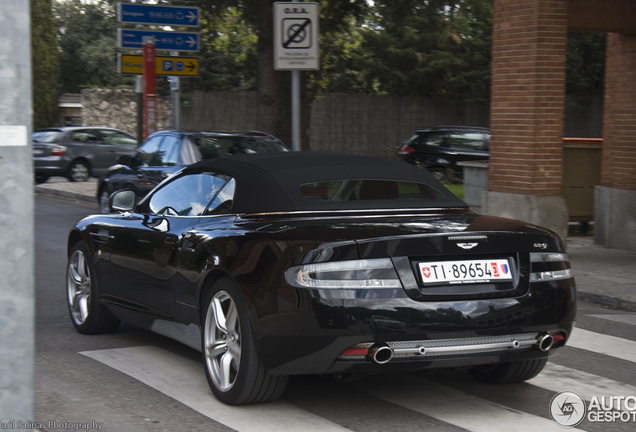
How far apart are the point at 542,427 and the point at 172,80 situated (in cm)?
1695

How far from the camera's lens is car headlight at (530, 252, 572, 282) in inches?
206

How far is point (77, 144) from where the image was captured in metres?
26.6

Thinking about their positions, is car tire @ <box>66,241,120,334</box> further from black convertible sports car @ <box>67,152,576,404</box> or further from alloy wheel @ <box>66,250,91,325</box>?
black convertible sports car @ <box>67,152,576,404</box>

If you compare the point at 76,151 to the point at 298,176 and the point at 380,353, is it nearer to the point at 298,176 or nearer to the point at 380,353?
the point at 298,176

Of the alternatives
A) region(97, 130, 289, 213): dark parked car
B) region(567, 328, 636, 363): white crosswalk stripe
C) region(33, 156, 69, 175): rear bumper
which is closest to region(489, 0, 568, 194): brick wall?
region(97, 130, 289, 213): dark parked car

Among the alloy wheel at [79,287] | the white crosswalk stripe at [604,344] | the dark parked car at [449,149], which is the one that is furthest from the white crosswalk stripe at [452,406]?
the dark parked car at [449,149]

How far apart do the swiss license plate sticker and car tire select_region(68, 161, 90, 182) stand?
22688 mm

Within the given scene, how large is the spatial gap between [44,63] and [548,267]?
3939 cm

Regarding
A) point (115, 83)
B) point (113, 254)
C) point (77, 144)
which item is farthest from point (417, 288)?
point (115, 83)

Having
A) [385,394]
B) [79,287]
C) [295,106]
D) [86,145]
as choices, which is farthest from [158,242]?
[86,145]

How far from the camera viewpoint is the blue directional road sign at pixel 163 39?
67.1 feet

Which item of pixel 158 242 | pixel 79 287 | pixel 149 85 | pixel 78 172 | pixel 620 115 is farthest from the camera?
pixel 78 172

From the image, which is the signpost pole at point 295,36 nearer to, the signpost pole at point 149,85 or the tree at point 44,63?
the signpost pole at point 149,85

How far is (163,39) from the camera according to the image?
20.7 m
